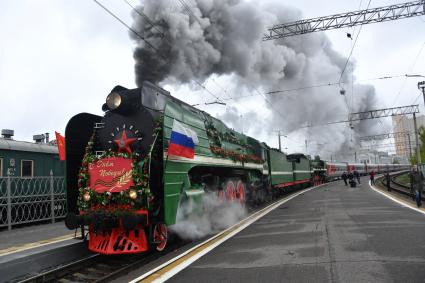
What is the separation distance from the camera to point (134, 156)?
266 inches

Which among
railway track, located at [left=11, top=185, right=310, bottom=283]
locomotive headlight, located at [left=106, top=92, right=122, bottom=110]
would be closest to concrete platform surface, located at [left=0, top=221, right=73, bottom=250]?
railway track, located at [left=11, top=185, right=310, bottom=283]

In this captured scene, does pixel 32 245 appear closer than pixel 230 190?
Yes

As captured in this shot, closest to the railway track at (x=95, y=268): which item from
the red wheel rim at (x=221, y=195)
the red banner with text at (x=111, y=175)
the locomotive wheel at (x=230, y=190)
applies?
the red banner with text at (x=111, y=175)

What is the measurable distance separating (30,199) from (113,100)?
6375 millimetres

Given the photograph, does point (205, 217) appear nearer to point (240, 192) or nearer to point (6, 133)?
point (240, 192)

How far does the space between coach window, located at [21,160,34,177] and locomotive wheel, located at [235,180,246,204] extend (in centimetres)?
683

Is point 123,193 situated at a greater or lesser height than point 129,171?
lesser

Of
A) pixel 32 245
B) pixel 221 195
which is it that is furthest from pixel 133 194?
pixel 221 195

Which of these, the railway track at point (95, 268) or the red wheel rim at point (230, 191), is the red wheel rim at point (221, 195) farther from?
the railway track at point (95, 268)

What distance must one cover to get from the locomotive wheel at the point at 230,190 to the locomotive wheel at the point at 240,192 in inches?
15.0

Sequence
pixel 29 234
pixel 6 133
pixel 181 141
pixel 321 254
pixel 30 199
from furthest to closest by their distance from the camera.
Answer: pixel 6 133
pixel 30 199
pixel 29 234
pixel 181 141
pixel 321 254

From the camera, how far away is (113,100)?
24.0 ft

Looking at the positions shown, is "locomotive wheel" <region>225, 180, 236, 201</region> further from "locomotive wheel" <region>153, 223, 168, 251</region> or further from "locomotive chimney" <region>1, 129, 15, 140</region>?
"locomotive chimney" <region>1, 129, 15, 140</region>

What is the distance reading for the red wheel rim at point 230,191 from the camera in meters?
11.3
